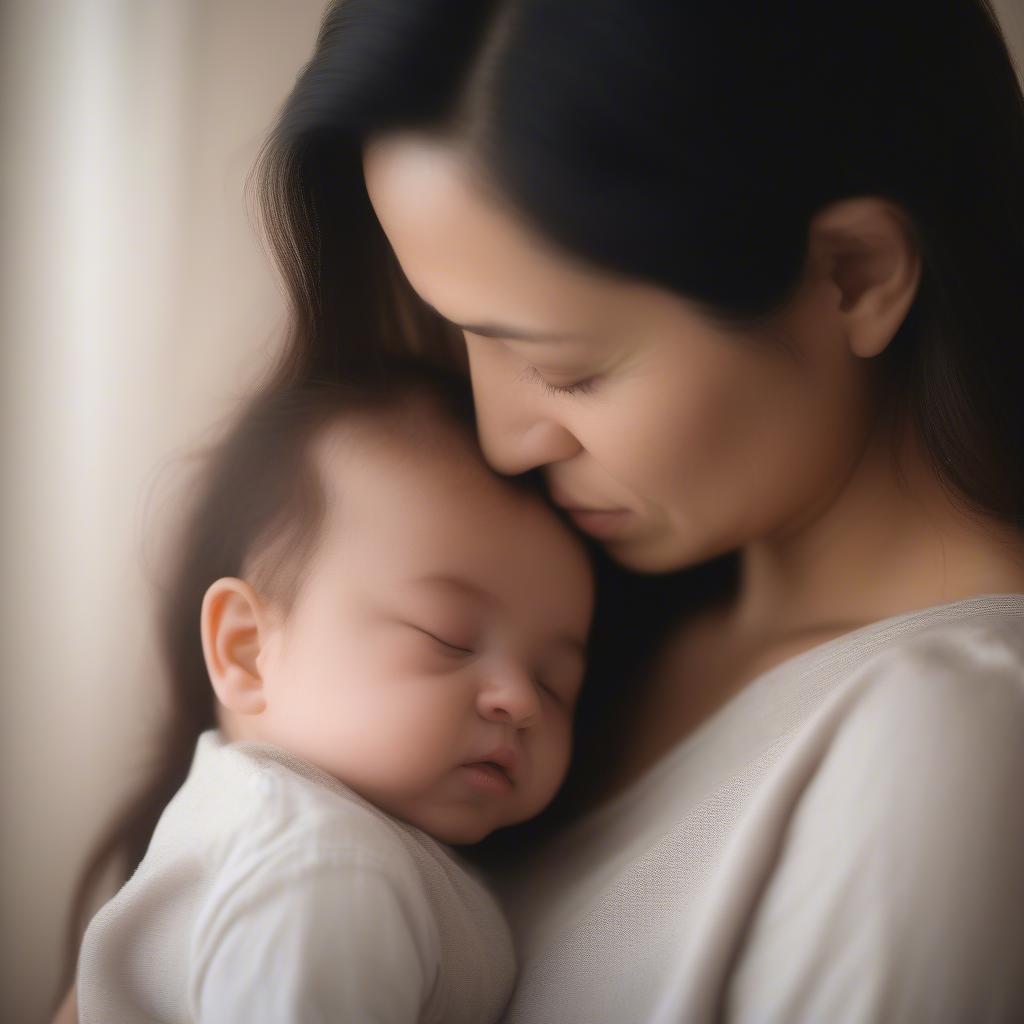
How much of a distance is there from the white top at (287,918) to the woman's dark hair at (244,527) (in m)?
0.17

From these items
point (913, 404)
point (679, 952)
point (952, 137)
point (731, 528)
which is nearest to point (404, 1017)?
point (679, 952)

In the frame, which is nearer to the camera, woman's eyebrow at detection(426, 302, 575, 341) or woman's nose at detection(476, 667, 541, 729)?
woman's eyebrow at detection(426, 302, 575, 341)

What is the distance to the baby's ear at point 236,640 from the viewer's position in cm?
93

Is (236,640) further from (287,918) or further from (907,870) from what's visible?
(907,870)

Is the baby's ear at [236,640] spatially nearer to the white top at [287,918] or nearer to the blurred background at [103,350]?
the white top at [287,918]

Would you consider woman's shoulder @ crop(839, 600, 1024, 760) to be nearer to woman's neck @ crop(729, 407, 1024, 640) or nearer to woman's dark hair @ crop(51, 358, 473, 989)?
woman's neck @ crop(729, 407, 1024, 640)

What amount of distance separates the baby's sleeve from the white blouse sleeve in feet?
0.71

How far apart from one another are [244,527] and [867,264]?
0.57 meters

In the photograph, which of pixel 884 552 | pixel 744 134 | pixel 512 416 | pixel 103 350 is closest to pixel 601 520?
pixel 512 416

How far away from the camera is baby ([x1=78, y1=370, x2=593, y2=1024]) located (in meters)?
0.73

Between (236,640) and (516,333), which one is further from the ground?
(516,333)

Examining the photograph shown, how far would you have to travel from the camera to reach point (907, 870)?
0.65 metres

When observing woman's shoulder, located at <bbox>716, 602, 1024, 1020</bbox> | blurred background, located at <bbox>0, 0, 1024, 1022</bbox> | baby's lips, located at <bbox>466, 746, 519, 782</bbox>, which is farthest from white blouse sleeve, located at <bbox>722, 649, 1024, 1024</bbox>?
blurred background, located at <bbox>0, 0, 1024, 1022</bbox>

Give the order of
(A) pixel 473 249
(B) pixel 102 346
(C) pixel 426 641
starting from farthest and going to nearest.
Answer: (B) pixel 102 346
(C) pixel 426 641
(A) pixel 473 249
